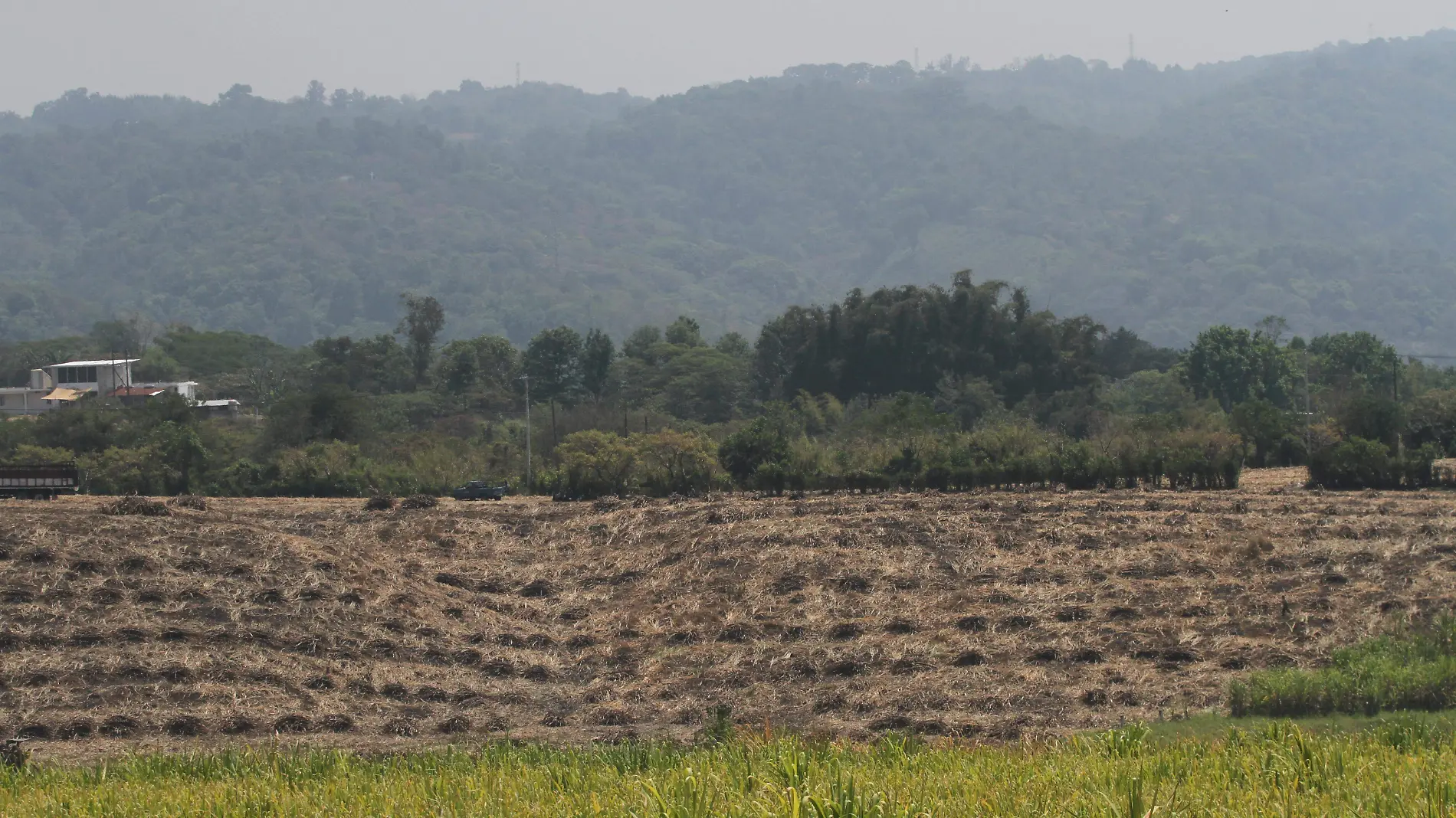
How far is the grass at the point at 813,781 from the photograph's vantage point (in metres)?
15.1

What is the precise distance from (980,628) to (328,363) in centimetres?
10033

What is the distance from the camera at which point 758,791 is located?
15680 millimetres

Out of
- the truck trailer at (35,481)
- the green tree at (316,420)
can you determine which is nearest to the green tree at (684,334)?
the green tree at (316,420)

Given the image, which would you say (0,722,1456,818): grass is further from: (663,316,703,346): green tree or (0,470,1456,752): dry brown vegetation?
(663,316,703,346): green tree

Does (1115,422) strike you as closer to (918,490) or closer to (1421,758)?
(918,490)

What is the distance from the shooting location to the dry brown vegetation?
29891 mm

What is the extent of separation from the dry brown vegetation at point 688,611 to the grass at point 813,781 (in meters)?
6.73

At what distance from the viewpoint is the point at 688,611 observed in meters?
38.7

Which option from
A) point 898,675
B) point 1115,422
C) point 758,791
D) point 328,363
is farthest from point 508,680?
point 328,363

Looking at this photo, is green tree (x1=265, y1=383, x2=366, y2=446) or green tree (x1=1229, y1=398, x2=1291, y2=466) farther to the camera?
green tree (x1=265, y1=383, x2=366, y2=446)

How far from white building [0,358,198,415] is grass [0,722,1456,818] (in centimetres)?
11338

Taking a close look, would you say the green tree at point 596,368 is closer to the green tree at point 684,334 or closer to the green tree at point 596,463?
the green tree at point 684,334

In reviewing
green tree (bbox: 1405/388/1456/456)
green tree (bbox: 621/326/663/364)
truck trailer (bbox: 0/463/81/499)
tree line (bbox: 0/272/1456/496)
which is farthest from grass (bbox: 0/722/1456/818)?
green tree (bbox: 621/326/663/364)

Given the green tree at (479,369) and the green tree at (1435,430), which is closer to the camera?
the green tree at (1435,430)
